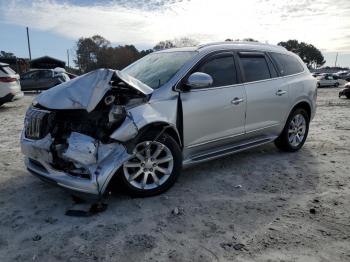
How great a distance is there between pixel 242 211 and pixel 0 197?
2.84 m

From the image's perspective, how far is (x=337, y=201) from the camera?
4.01m

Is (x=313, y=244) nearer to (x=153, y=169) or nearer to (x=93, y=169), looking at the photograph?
(x=153, y=169)

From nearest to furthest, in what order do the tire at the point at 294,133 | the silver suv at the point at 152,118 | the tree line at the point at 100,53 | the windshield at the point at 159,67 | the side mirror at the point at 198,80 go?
the silver suv at the point at 152,118, the side mirror at the point at 198,80, the windshield at the point at 159,67, the tire at the point at 294,133, the tree line at the point at 100,53

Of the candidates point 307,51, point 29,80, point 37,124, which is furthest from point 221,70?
point 307,51

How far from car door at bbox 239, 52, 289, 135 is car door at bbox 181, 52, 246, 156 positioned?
0.20m

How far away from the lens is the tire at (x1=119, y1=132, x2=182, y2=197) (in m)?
3.89

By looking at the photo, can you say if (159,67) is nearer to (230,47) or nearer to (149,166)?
(230,47)

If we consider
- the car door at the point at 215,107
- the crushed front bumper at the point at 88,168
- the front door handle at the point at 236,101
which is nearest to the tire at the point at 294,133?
the car door at the point at 215,107

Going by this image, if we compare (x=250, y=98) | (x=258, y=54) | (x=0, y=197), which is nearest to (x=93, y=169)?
(x=0, y=197)

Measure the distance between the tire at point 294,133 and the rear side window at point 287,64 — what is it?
685mm

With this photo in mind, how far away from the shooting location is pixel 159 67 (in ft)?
15.8

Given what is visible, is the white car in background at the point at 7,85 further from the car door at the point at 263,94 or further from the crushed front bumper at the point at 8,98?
the car door at the point at 263,94

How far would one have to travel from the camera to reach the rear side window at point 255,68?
5.13 metres

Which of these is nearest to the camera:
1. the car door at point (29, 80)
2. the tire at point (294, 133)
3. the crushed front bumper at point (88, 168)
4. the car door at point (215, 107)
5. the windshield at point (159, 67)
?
the crushed front bumper at point (88, 168)
